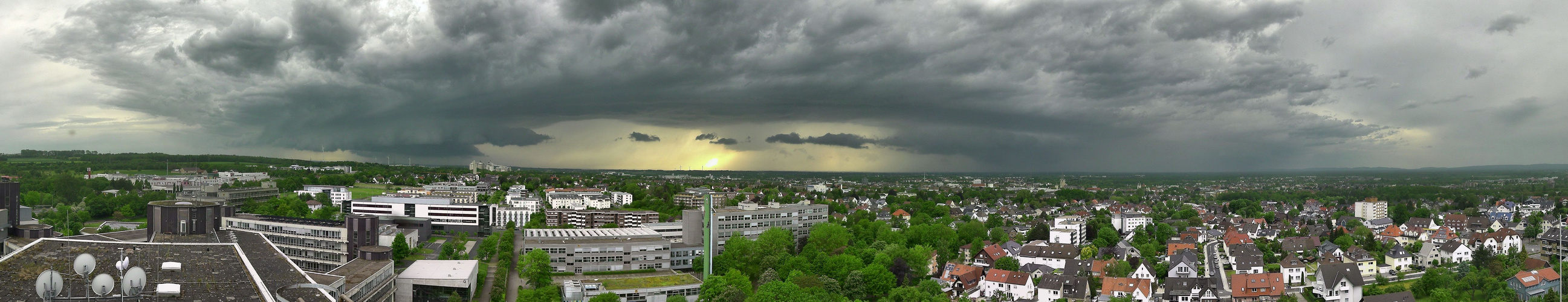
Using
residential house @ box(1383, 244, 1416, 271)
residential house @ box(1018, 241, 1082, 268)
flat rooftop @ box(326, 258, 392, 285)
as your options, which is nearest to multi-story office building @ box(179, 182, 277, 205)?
flat rooftop @ box(326, 258, 392, 285)

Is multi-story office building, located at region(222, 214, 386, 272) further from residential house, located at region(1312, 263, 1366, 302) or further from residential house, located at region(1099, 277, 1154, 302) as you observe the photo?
residential house, located at region(1312, 263, 1366, 302)

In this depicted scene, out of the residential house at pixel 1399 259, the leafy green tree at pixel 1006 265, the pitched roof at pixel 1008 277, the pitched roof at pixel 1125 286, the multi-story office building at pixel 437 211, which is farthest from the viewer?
the multi-story office building at pixel 437 211

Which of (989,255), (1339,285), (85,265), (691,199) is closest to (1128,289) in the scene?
(1339,285)

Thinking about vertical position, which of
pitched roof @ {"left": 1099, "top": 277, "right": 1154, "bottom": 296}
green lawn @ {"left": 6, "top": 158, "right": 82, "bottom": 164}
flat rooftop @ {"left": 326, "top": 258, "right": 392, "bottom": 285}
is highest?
green lawn @ {"left": 6, "top": 158, "right": 82, "bottom": 164}

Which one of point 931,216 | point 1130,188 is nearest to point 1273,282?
point 931,216

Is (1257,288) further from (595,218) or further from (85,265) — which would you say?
(595,218)

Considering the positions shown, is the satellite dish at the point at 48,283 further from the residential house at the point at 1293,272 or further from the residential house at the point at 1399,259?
the residential house at the point at 1399,259

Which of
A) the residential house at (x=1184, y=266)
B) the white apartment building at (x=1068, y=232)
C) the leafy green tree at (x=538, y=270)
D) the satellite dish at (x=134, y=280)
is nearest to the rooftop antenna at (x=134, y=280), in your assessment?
the satellite dish at (x=134, y=280)
